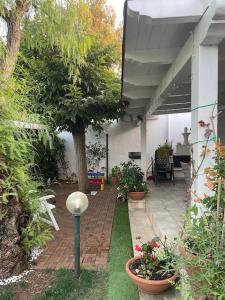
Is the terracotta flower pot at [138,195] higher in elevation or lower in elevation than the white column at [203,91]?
lower

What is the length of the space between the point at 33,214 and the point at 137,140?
28.1 feet

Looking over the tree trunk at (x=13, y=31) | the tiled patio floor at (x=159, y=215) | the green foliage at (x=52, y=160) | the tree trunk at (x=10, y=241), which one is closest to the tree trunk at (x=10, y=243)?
the tree trunk at (x=10, y=241)

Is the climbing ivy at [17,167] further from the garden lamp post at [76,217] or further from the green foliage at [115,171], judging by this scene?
the green foliage at [115,171]

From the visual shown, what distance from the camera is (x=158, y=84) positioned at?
6125 millimetres

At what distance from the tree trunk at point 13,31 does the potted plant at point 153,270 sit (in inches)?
121

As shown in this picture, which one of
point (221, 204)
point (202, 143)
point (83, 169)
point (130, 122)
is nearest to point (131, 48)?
point (202, 143)

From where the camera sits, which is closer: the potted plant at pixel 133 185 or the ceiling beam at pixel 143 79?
the ceiling beam at pixel 143 79

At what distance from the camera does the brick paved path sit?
4.17 m

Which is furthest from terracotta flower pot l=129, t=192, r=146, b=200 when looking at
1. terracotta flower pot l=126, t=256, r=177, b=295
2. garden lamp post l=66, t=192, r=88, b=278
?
terracotta flower pot l=126, t=256, r=177, b=295

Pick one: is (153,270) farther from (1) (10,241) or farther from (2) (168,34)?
(2) (168,34)

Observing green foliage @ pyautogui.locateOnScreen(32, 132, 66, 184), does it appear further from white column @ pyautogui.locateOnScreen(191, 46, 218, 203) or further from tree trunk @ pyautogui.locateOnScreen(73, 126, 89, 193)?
white column @ pyautogui.locateOnScreen(191, 46, 218, 203)

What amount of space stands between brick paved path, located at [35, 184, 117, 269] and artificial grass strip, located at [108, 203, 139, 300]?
12 centimetres

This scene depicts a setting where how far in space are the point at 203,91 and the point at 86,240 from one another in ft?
11.0

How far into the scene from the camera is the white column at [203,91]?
9.48 ft
